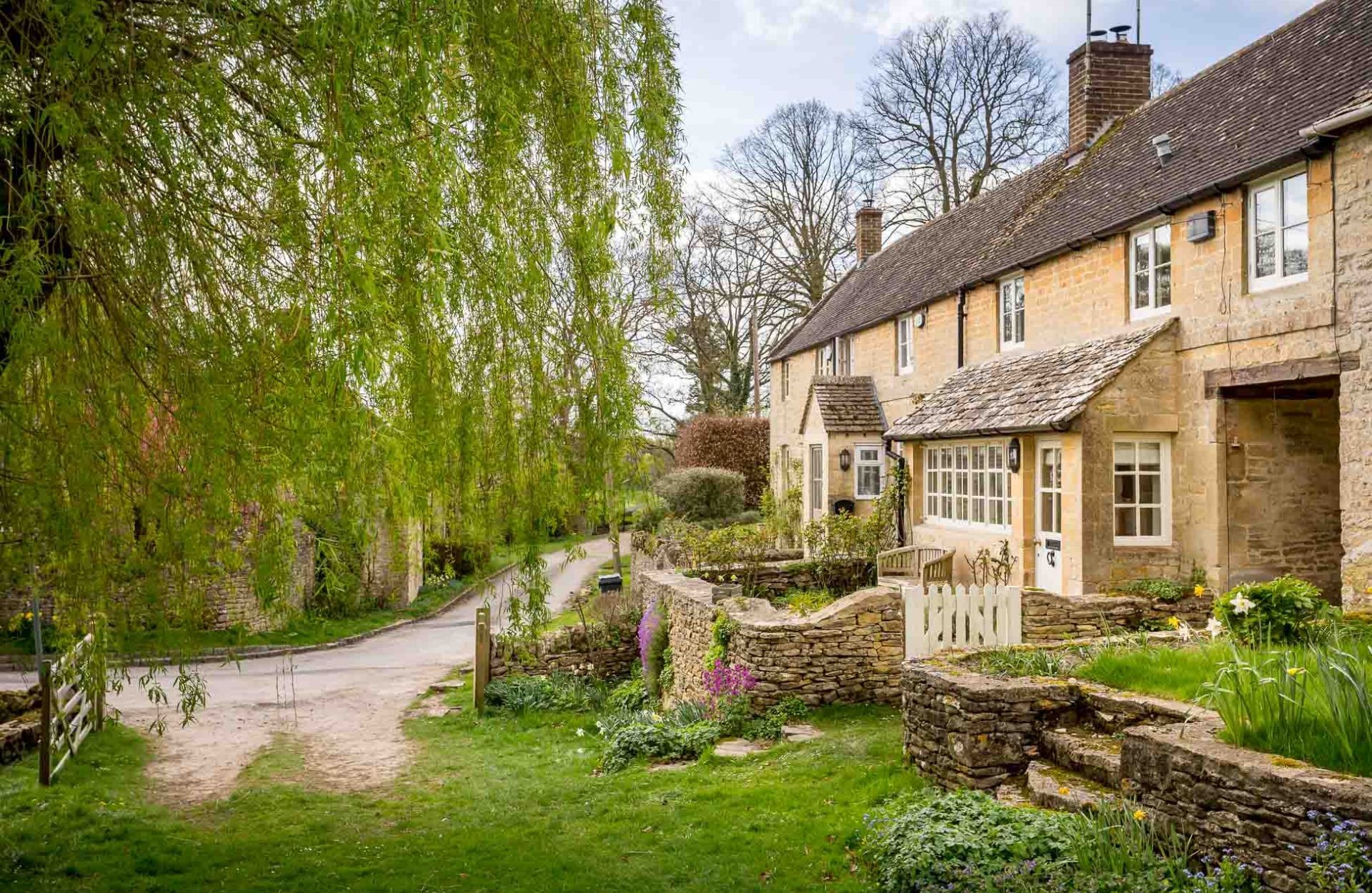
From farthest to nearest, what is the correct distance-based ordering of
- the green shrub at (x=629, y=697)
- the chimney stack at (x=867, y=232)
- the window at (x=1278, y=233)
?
the chimney stack at (x=867, y=232)
the green shrub at (x=629, y=697)
the window at (x=1278, y=233)

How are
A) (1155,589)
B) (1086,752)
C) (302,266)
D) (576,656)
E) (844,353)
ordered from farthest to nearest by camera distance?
(844,353) → (576,656) → (1155,589) → (1086,752) → (302,266)

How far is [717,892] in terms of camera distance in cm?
646

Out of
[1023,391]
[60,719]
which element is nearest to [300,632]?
[60,719]

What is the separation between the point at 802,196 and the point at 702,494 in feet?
45.9

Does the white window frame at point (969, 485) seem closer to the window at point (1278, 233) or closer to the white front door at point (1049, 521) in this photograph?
the white front door at point (1049, 521)

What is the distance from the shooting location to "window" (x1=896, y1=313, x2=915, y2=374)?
20844mm

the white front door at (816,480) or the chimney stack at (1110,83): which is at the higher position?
the chimney stack at (1110,83)

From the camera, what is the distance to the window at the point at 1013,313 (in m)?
16.7

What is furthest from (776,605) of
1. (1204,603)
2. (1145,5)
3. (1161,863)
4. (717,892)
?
(1145,5)

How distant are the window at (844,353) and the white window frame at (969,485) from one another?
22.7 feet

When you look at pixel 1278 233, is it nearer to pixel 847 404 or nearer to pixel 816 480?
pixel 847 404

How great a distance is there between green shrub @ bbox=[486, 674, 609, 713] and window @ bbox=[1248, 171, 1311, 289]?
1075 cm

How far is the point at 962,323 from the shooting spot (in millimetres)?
18406

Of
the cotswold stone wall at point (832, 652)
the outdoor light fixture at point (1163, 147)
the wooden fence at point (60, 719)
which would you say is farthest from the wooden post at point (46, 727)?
the outdoor light fixture at point (1163, 147)
